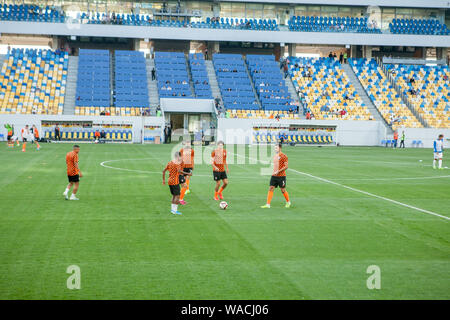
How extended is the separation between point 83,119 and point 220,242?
1662 inches

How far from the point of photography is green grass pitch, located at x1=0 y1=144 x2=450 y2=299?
8.62 m

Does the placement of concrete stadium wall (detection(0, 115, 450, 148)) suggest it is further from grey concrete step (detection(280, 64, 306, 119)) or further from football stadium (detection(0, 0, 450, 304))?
grey concrete step (detection(280, 64, 306, 119))

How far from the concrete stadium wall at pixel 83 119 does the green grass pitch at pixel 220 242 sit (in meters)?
29.4

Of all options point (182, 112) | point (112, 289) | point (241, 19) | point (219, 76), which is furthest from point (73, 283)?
point (241, 19)

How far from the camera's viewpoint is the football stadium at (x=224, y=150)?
9648 mm

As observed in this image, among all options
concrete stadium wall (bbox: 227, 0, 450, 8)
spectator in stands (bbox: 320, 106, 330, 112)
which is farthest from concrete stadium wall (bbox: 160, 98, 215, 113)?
concrete stadium wall (bbox: 227, 0, 450, 8)

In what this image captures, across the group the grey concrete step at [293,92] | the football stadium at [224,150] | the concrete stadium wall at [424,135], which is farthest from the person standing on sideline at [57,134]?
the concrete stadium wall at [424,135]

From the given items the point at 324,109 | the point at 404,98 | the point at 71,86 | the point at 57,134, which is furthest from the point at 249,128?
the point at 404,98

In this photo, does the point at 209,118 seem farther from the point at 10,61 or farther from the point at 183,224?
the point at 183,224

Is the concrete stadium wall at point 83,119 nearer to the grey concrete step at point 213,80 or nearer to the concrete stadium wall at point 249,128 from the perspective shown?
the concrete stadium wall at point 249,128

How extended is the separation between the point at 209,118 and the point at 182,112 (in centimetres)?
340

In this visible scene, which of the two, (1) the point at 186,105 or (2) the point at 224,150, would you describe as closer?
(2) the point at 224,150

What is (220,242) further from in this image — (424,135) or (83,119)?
(424,135)

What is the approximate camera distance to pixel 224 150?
18.1 m
